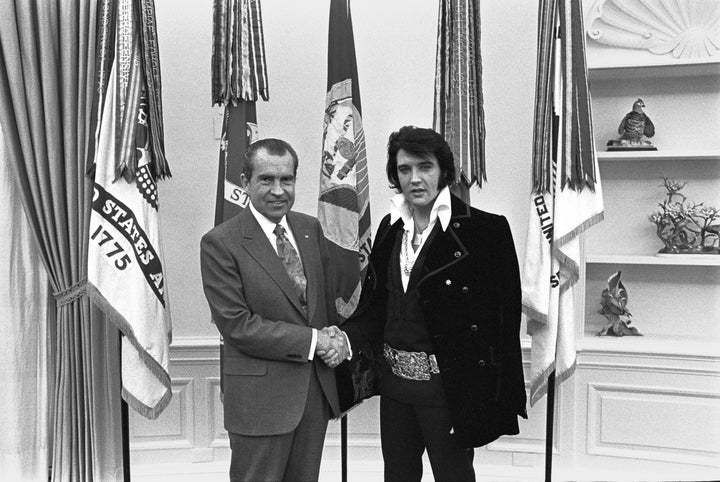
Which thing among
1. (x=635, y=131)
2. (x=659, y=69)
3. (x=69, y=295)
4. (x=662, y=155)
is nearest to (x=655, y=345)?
(x=662, y=155)

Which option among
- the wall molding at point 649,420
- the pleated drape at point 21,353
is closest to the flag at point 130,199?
the pleated drape at point 21,353

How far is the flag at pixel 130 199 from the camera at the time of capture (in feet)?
8.97

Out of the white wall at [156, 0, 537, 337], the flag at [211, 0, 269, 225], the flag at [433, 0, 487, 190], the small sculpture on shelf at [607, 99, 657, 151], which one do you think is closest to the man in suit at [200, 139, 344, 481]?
the flag at [211, 0, 269, 225]

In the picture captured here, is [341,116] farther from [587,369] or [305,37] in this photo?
[587,369]

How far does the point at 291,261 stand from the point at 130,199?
0.95 metres

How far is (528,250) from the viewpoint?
2.91 meters

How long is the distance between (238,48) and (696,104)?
7.72 feet

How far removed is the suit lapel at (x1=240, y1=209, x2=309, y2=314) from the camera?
211 cm

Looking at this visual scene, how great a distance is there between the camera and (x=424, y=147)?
2125mm

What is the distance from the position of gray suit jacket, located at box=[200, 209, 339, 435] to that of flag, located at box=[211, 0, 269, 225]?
30.9 inches

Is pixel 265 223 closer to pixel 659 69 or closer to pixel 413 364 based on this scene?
pixel 413 364

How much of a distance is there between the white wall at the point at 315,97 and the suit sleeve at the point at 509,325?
1.41 metres

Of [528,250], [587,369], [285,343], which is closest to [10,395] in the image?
[285,343]

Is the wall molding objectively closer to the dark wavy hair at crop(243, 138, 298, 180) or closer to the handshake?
the handshake
